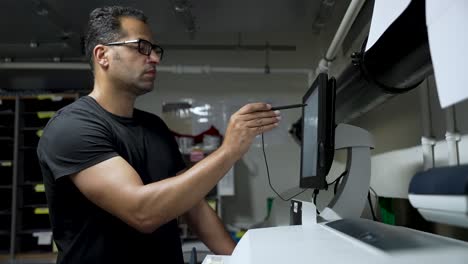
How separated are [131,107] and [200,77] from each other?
6.37ft

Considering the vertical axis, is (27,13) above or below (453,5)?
above

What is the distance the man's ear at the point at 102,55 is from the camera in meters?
1.17

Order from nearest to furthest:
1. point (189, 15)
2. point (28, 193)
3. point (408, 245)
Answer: point (408, 245) → point (189, 15) → point (28, 193)

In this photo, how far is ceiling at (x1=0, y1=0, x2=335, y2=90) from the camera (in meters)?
2.04

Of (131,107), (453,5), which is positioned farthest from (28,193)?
(453,5)

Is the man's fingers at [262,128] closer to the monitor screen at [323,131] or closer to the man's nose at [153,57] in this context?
the monitor screen at [323,131]

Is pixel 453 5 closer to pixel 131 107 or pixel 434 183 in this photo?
pixel 434 183

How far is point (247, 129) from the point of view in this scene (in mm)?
912

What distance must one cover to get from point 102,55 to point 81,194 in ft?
1.46

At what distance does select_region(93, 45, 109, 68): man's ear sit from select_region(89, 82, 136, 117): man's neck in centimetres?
7

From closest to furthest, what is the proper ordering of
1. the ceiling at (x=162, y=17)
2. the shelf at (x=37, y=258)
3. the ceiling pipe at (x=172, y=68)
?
the ceiling at (x=162, y=17) < the shelf at (x=37, y=258) < the ceiling pipe at (x=172, y=68)

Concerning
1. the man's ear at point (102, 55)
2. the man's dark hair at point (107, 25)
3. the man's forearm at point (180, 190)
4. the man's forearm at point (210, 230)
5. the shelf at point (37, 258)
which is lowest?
the shelf at point (37, 258)

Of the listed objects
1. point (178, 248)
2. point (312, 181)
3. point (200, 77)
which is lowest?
point (178, 248)

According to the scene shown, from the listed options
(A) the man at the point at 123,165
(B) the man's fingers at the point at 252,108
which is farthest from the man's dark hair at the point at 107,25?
(B) the man's fingers at the point at 252,108
